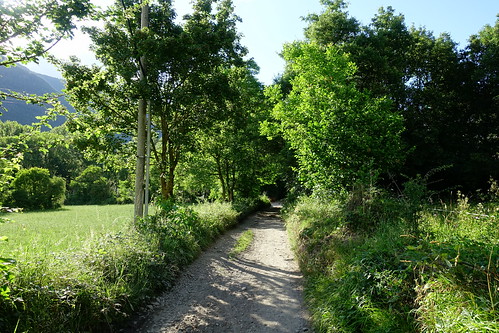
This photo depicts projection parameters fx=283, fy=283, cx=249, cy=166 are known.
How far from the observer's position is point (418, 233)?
4555mm

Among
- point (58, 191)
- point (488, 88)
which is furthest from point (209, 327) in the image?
point (58, 191)

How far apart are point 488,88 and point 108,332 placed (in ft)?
82.5

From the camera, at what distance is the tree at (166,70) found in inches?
306

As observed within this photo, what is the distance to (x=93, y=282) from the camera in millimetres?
3992

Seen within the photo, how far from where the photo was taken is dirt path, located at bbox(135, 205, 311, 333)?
441 centimetres

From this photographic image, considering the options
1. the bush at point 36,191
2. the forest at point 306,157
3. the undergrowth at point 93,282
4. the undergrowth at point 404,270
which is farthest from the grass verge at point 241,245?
the bush at point 36,191

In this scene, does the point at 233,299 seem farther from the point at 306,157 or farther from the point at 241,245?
the point at 306,157

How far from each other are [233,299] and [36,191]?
33.3m

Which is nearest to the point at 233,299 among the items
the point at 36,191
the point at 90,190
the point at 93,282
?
the point at 93,282

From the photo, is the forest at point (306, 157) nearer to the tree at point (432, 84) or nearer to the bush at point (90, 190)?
the tree at point (432, 84)

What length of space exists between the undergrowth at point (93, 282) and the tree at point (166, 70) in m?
3.72

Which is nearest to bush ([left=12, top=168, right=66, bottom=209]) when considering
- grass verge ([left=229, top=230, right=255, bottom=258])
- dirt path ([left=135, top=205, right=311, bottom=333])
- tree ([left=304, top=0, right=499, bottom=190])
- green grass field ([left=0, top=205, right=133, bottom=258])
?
green grass field ([left=0, top=205, right=133, bottom=258])

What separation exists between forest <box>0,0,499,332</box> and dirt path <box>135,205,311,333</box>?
384mm

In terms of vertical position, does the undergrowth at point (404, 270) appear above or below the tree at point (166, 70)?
below
